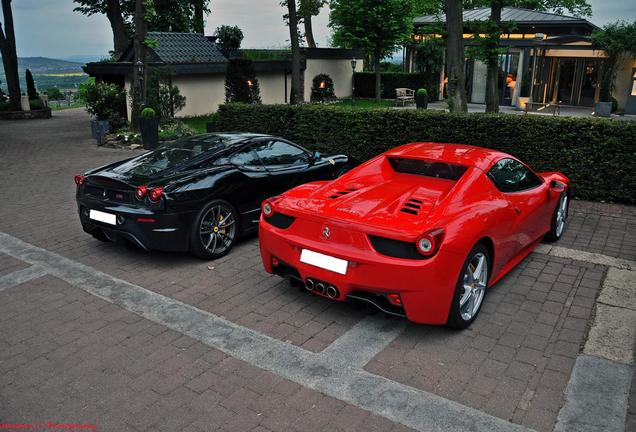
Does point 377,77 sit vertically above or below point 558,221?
above

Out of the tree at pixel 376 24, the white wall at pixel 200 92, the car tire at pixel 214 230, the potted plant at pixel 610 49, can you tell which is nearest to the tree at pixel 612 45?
the potted plant at pixel 610 49

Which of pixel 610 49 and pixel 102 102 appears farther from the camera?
pixel 610 49

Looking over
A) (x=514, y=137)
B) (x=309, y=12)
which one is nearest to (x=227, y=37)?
(x=309, y=12)

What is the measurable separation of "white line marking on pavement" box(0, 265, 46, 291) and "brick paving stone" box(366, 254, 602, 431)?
3.88 m

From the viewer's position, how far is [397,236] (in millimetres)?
4012

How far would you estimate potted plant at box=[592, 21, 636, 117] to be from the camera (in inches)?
907

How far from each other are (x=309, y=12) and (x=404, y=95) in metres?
16.5

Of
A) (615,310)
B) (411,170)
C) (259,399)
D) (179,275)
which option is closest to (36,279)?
(179,275)

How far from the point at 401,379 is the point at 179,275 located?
114 inches

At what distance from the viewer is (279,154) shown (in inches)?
281

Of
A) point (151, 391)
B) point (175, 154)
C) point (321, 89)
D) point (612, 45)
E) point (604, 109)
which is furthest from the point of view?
point (321, 89)

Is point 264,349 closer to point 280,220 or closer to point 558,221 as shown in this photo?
point 280,220

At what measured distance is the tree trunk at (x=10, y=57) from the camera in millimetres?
26344

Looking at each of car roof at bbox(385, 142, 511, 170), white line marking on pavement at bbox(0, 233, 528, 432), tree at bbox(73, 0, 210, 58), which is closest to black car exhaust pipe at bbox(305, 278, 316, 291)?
white line marking on pavement at bbox(0, 233, 528, 432)
